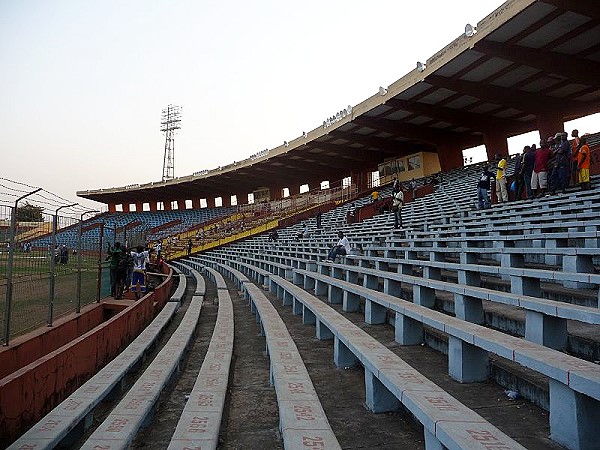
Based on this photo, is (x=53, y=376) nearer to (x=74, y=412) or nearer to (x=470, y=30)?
(x=74, y=412)

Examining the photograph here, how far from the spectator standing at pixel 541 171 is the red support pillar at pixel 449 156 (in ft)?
58.1

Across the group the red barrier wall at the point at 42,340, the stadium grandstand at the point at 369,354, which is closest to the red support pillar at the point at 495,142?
the stadium grandstand at the point at 369,354

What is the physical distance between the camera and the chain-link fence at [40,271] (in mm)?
4832

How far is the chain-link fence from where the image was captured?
15.9 feet

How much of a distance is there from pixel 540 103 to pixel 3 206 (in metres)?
21.4

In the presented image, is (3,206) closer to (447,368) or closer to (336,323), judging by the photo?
(336,323)

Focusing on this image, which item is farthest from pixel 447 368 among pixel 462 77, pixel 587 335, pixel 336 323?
pixel 462 77

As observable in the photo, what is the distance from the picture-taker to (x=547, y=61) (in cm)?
1511

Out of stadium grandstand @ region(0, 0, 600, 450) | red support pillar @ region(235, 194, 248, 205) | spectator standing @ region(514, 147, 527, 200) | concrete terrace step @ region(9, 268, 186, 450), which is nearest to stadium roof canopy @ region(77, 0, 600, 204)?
stadium grandstand @ region(0, 0, 600, 450)

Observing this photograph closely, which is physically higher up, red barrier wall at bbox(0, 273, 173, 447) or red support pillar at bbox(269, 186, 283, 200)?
red support pillar at bbox(269, 186, 283, 200)

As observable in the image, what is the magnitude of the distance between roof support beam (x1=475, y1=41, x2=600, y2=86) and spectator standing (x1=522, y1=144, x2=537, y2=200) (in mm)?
6125

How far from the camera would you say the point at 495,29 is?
1335cm

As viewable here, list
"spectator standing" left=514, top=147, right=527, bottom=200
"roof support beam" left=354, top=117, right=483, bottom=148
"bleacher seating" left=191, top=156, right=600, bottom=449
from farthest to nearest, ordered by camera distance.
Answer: "roof support beam" left=354, top=117, right=483, bottom=148
"spectator standing" left=514, top=147, right=527, bottom=200
"bleacher seating" left=191, top=156, right=600, bottom=449

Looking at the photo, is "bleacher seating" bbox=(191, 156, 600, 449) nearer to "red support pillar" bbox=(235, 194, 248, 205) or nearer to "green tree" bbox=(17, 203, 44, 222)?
"green tree" bbox=(17, 203, 44, 222)
